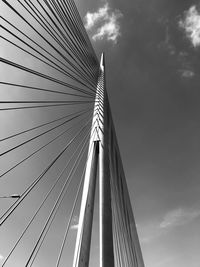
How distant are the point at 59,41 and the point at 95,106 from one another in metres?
2.77

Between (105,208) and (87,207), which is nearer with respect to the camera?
(87,207)

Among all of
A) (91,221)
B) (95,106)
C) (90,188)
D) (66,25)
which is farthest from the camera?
(95,106)

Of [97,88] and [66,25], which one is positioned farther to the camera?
[97,88]

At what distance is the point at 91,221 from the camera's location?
188 inches

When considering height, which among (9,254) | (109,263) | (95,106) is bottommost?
(109,263)

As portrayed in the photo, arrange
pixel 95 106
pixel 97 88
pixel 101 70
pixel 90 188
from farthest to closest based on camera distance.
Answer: pixel 101 70
pixel 97 88
pixel 95 106
pixel 90 188

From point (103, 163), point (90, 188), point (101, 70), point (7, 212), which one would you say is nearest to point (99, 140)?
point (103, 163)

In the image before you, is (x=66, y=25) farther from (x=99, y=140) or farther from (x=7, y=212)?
(x=7, y=212)

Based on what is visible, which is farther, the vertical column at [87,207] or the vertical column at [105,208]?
the vertical column at [105,208]

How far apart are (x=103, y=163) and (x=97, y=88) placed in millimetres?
3803

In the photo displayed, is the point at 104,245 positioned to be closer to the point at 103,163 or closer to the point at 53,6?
the point at 103,163

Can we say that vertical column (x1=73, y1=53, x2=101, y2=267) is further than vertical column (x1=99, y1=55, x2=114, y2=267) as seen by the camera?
No

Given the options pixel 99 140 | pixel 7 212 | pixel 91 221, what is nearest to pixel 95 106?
pixel 99 140

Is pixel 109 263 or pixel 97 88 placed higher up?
pixel 97 88
